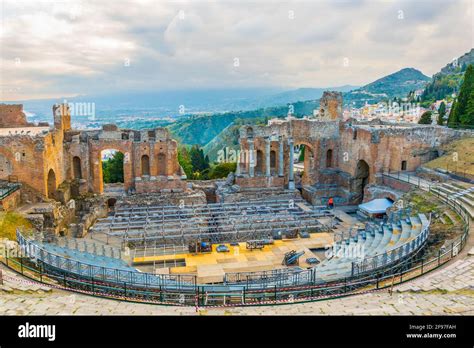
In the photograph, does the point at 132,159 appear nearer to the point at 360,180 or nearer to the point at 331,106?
the point at 360,180

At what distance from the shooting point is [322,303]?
1336 centimetres

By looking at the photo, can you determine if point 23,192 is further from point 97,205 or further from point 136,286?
point 136,286

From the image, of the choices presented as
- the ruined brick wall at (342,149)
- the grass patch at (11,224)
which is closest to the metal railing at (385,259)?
the ruined brick wall at (342,149)

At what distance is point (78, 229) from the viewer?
25.3 meters

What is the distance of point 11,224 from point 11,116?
49.1ft

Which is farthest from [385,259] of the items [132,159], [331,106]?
[331,106]

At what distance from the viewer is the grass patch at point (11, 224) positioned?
792 inches

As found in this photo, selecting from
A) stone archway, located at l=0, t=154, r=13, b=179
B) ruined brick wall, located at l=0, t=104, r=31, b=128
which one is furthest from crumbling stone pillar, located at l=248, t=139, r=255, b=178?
ruined brick wall, located at l=0, t=104, r=31, b=128

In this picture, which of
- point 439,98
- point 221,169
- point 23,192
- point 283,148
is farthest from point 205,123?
point 23,192

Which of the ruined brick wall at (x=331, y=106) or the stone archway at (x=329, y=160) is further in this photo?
the ruined brick wall at (x=331, y=106)

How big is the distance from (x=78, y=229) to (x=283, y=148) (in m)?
18.5

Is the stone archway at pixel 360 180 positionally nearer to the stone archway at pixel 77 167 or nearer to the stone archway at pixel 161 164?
the stone archway at pixel 161 164

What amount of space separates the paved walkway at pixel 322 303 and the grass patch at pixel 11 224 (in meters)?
6.11

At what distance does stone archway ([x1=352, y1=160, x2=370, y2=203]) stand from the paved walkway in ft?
66.7
